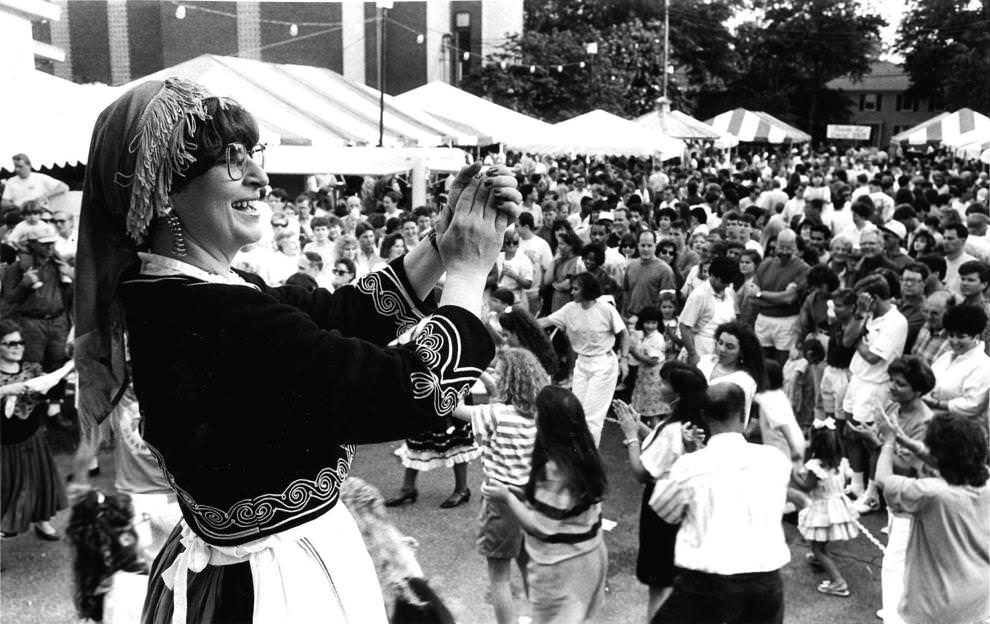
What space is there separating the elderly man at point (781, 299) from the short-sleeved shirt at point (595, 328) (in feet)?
4.23

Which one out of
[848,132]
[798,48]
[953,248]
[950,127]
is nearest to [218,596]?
[953,248]

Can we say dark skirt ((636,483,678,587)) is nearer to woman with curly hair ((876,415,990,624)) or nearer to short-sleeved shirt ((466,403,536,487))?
short-sleeved shirt ((466,403,536,487))

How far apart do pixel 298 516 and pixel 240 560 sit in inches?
4.4

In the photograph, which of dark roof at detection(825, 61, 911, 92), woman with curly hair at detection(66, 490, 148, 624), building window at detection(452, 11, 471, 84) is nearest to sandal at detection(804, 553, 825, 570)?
woman with curly hair at detection(66, 490, 148, 624)

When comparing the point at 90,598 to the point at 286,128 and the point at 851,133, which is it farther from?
the point at 851,133

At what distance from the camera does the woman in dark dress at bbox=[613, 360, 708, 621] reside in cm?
417

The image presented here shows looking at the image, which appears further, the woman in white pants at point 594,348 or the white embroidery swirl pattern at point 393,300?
the woman in white pants at point 594,348

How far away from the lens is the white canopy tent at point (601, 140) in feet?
49.2

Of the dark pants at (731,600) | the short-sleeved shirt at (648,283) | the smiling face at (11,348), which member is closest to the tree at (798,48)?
the short-sleeved shirt at (648,283)

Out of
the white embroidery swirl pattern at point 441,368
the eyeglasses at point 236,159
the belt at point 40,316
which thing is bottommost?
the belt at point 40,316

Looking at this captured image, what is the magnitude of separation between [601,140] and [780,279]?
27.0ft

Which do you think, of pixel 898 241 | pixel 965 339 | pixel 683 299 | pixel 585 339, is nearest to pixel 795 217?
pixel 898 241

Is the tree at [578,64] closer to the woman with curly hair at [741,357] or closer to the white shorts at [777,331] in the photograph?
the white shorts at [777,331]

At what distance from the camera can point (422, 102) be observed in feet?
49.4
